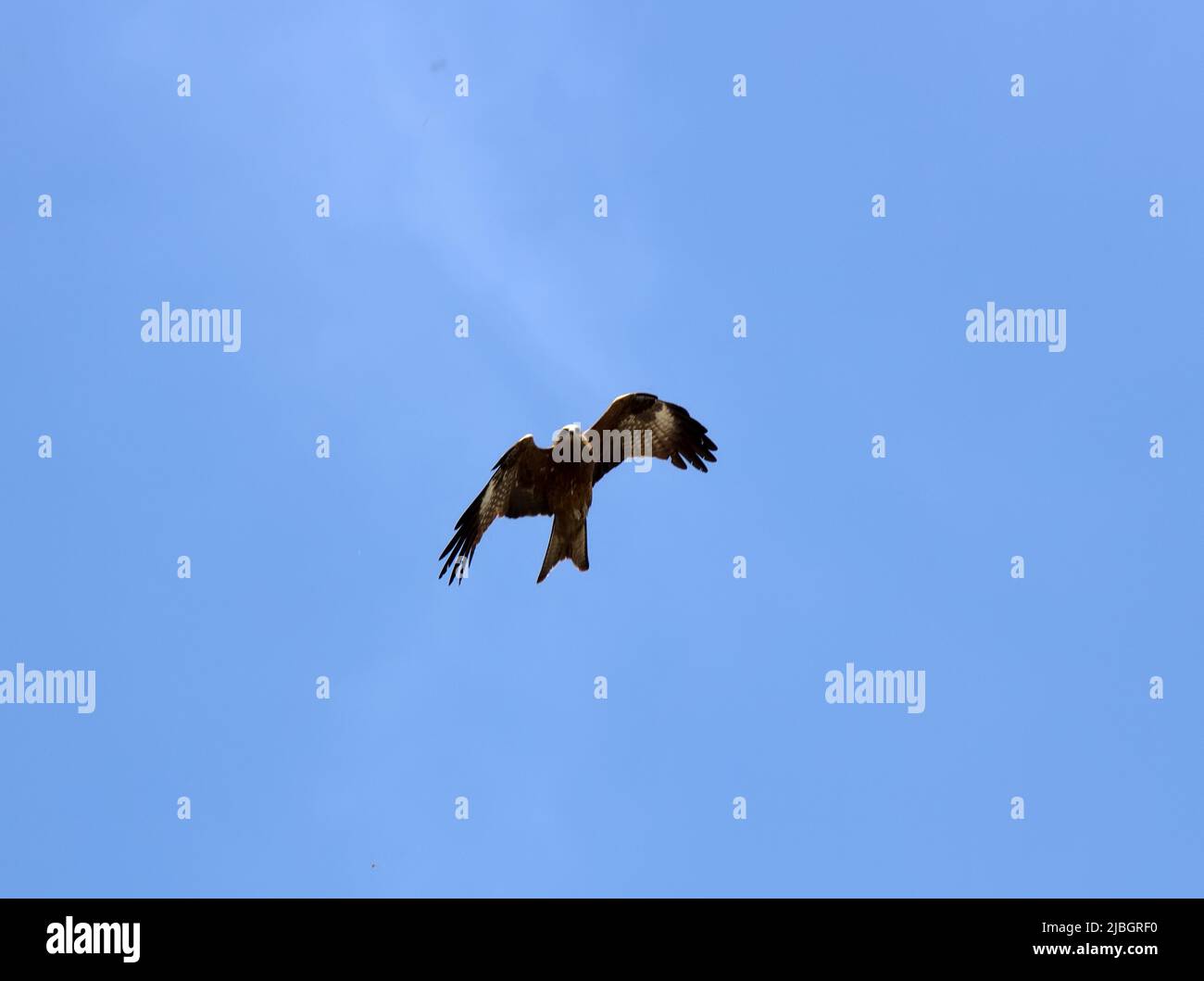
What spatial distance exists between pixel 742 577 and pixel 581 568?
1.93 m

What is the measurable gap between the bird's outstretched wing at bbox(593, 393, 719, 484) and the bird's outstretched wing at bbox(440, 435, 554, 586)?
686mm

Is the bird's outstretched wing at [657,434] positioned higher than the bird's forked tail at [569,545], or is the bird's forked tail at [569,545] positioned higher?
the bird's outstretched wing at [657,434]

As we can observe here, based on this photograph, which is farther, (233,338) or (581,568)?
(233,338)

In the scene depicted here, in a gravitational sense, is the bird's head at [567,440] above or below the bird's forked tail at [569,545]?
above

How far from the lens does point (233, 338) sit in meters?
16.8

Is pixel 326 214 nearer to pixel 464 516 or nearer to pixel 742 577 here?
pixel 464 516

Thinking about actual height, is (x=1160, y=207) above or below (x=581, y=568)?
above

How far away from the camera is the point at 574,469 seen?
15.4 meters

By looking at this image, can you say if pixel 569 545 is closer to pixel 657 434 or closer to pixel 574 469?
pixel 574 469

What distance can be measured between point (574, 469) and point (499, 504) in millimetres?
1097

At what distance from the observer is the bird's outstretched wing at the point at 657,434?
15.8m
